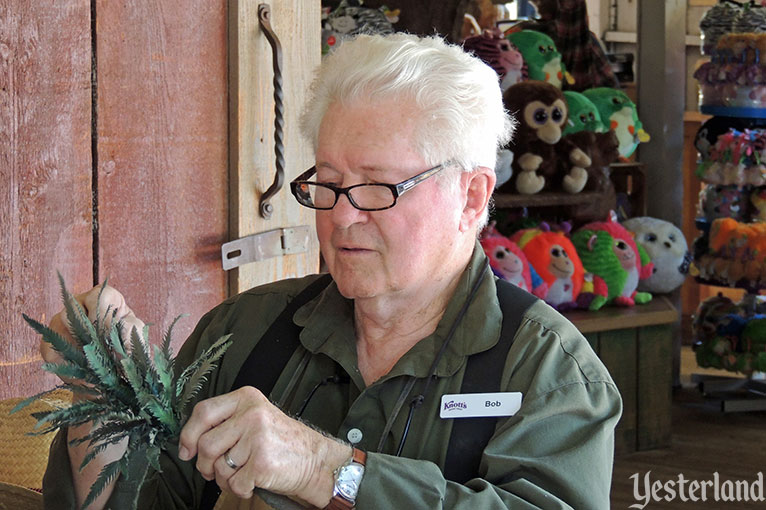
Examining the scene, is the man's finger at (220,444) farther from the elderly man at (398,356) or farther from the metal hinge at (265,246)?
the metal hinge at (265,246)

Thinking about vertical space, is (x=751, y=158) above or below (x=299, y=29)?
below

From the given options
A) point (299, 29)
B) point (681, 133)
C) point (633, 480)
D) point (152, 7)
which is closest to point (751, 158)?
point (681, 133)

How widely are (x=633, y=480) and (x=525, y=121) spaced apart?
129cm

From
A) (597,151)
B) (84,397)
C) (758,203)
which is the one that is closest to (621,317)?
(597,151)

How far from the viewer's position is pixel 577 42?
14.4 feet

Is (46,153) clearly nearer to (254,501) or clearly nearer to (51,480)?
(51,480)

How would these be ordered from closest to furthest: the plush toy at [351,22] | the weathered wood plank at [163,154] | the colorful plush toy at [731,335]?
Result: 1. the weathered wood plank at [163,154]
2. the plush toy at [351,22]
3. the colorful plush toy at [731,335]

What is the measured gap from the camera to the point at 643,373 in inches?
147

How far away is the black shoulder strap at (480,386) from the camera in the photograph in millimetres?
1274

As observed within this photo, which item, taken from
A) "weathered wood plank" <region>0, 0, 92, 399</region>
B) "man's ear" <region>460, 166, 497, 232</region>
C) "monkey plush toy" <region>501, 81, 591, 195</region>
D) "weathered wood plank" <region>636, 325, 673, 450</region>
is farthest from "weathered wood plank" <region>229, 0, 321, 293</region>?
"weathered wood plank" <region>636, 325, 673, 450</region>

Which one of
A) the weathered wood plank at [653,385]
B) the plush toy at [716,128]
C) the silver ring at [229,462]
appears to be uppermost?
the plush toy at [716,128]

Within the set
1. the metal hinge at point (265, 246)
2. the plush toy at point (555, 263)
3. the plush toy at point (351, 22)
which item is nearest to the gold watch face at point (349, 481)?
the metal hinge at point (265, 246)

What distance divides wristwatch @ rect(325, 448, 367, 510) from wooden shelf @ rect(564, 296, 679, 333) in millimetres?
2480

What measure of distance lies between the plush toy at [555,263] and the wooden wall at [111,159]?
168cm
